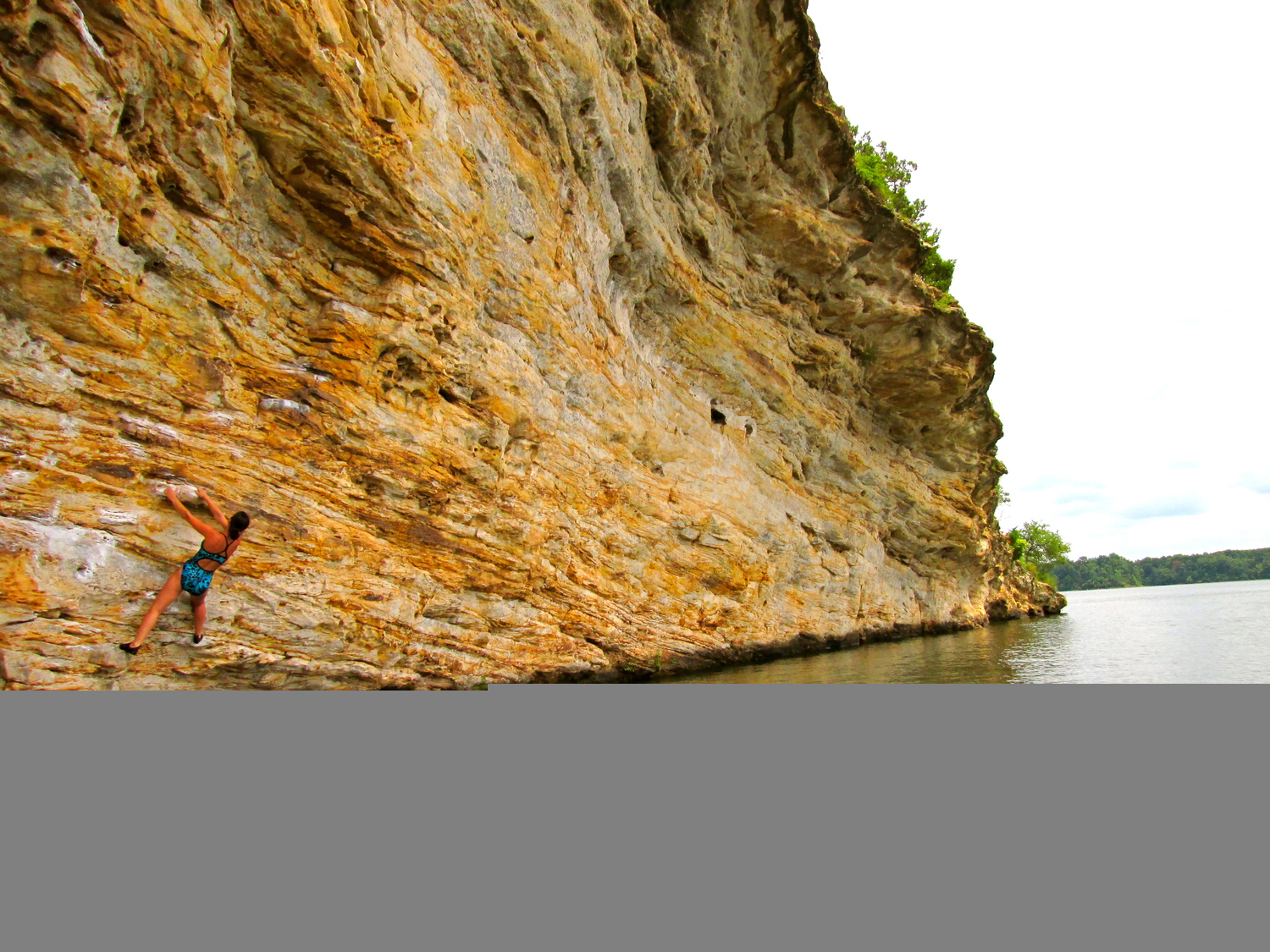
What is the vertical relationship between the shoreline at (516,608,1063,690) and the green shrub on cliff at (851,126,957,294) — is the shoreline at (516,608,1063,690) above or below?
below

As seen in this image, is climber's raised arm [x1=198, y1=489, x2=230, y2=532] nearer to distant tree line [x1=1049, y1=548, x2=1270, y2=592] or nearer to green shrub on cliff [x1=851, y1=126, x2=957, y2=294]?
green shrub on cliff [x1=851, y1=126, x2=957, y2=294]

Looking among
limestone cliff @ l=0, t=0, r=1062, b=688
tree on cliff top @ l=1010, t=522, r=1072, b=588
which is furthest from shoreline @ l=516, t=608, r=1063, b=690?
tree on cliff top @ l=1010, t=522, r=1072, b=588

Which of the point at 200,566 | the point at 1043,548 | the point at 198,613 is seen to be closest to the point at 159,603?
the point at 198,613

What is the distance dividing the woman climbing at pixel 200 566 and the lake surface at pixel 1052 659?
274 inches

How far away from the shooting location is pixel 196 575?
4824 millimetres

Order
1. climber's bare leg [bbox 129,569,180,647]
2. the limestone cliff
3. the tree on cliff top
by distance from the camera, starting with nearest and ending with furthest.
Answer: the limestone cliff < climber's bare leg [bbox 129,569,180,647] < the tree on cliff top

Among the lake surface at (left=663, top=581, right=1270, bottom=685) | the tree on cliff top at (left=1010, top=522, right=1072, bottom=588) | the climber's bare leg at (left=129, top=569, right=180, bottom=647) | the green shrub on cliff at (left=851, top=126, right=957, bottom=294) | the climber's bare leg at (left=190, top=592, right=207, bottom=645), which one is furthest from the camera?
the tree on cliff top at (left=1010, top=522, right=1072, bottom=588)

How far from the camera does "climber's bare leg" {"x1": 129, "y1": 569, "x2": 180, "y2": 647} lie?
4566 mm

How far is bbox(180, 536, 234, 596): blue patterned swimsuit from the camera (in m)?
4.79

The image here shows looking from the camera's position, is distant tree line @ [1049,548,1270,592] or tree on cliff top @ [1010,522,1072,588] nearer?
tree on cliff top @ [1010,522,1072,588]

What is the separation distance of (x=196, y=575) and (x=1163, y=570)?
159m

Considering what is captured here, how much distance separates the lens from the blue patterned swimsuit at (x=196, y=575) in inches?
189

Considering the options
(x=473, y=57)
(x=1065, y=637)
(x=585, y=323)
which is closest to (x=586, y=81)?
(x=473, y=57)

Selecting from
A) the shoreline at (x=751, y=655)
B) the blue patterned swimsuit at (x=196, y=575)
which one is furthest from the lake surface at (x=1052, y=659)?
the blue patterned swimsuit at (x=196, y=575)
